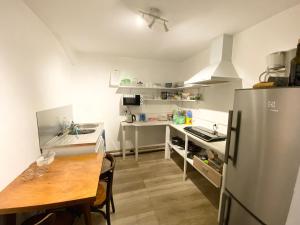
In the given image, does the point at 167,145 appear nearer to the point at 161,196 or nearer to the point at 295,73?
the point at 161,196

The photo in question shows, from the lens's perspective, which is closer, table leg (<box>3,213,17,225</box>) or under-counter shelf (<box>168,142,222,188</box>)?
table leg (<box>3,213,17,225</box>)

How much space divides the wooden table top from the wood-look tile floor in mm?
792

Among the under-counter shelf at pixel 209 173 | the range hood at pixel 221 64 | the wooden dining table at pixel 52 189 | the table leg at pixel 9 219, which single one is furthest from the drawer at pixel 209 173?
the table leg at pixel 9 219

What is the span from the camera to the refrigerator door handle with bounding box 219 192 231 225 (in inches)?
55.2

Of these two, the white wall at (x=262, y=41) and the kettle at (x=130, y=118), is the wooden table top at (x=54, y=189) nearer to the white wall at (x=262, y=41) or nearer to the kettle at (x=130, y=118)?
the kettle at (x=130, y=118)

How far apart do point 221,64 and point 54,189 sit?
2.36m

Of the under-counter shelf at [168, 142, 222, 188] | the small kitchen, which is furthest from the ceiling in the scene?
the under-counter shelf at [168, 142, 222, 188]

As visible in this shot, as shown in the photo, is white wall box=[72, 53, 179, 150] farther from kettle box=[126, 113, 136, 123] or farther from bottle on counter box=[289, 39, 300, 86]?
bottle on counter box=[289, 39, 300, 86]

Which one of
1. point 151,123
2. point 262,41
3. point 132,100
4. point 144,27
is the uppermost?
point 144,27

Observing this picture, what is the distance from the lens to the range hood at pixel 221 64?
75.3 inches

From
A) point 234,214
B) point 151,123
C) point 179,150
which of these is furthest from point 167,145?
point 234,214

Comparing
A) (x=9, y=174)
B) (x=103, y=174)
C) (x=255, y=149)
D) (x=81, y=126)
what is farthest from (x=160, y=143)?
(x=9, y=174)

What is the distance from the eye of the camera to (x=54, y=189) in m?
1.09

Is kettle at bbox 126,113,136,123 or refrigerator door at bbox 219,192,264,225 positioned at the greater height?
kettle at bbox 126,113,136,123
